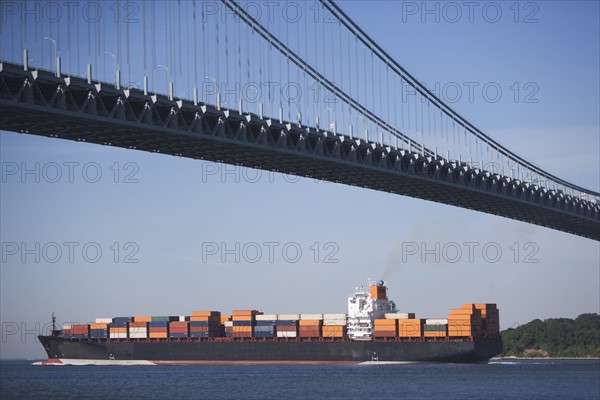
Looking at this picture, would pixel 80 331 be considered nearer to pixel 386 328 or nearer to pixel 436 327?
pixel 386 328

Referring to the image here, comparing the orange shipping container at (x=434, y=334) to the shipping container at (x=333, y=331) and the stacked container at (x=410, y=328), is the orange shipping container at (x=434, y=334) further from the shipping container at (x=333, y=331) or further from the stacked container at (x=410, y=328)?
the shipping container at (x=333, y=331)

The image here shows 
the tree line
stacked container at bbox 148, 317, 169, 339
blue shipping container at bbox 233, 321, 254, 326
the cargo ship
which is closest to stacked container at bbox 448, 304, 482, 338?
the cargo ship

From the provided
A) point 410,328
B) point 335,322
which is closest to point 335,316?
point 335,322

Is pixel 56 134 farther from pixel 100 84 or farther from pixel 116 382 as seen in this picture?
pixel 116 382

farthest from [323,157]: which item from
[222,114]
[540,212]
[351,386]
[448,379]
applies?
[540,212]

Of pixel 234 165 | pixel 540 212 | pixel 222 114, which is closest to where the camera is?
pixel 222 114

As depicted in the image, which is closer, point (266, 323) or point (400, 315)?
point (400, 315)

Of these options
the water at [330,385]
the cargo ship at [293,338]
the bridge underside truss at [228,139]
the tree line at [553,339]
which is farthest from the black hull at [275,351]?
the tree line at [553,339]
